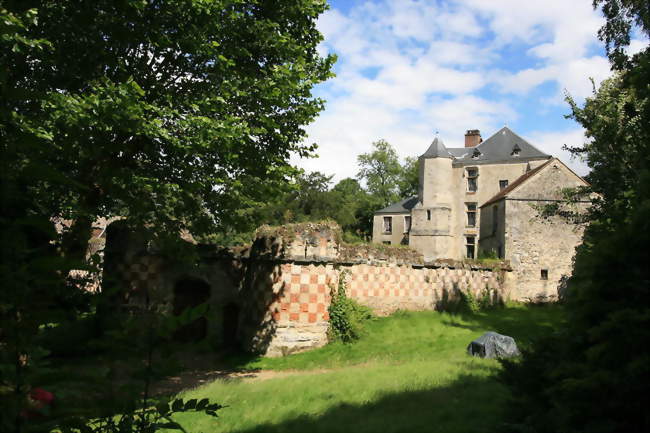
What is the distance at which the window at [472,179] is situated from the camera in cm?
3894

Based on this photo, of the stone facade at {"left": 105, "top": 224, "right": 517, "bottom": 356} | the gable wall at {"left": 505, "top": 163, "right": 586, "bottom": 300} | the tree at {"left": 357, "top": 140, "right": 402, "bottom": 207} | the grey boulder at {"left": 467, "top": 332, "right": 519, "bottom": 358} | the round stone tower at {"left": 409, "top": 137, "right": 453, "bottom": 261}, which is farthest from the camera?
the tree at {"left": 357, "top": 140, "right": 402, "bottom": 207}

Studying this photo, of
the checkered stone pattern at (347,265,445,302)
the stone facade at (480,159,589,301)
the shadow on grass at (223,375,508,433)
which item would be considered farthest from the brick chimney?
the shadow on grass at (223,375,508,433)

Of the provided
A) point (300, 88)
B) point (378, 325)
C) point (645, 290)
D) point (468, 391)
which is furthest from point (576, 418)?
point (378, 325)

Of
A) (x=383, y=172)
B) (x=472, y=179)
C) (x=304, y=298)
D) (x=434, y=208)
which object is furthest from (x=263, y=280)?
(x=383, y=172)

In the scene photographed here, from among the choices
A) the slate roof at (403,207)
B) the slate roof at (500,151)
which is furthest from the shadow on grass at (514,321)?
the slate roof at (403,207)

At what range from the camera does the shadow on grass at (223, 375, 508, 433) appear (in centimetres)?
526

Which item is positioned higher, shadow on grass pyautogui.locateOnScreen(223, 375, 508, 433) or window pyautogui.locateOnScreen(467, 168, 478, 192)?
window pyautogui.locateOnScreen(467, 168, 478, 192)

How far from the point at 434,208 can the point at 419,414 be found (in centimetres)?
3278

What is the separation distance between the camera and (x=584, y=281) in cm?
359

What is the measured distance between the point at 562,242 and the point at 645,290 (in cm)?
2330

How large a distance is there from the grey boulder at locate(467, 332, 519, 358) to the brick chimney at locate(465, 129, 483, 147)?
35729 millimetres

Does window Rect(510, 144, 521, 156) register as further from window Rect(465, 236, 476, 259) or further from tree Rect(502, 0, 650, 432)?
tree Rect(502, 0, 650, 432)

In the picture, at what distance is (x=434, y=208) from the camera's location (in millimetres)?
37406

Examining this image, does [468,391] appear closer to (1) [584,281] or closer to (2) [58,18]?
(1) [584,281]
